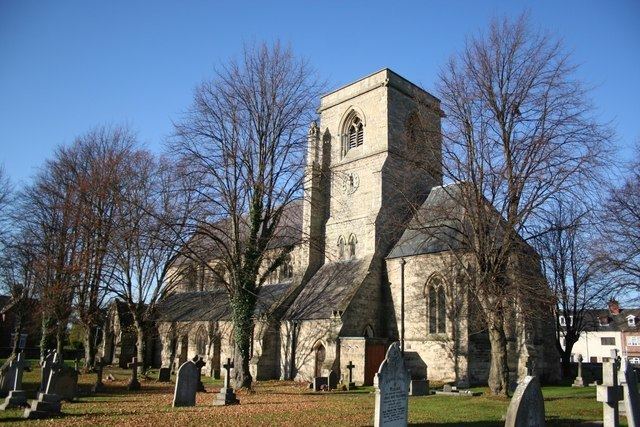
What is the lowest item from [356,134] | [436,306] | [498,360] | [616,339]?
A: [616,339]

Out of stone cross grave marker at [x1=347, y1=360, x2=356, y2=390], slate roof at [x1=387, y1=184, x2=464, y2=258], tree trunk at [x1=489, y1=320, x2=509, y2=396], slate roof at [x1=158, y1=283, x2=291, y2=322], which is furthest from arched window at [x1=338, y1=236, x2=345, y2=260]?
tree trunk at [x1=489, y1=320, x2=509, y2=396]

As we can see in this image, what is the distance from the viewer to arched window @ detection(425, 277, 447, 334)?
2450cm

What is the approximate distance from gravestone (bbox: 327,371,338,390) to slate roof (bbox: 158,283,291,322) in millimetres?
7356

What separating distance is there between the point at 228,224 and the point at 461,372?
12.8 metres

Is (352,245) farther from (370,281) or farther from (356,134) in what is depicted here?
(356,134)

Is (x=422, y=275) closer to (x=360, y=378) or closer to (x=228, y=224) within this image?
(x=360, y=378)

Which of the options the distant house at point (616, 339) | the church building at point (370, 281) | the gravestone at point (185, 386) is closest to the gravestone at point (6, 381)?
the gravestone at point (185, 386)

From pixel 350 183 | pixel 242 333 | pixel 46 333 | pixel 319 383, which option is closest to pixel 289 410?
pixel 242 333

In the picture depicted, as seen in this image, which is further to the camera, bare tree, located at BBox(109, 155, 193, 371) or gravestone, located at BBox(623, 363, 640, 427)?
bare tree, located at BBox(109, 155, 193, 371)

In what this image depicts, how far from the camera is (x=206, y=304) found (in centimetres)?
3622

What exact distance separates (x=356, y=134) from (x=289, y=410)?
21.4 m

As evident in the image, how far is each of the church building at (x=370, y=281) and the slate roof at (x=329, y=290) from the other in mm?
83

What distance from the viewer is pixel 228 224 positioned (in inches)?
926

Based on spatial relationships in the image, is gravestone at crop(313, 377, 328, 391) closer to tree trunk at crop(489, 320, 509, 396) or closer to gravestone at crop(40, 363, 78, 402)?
tree trunk at crop(489, 320, 509, 396)
